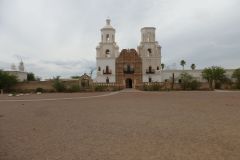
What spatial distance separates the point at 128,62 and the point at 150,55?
4125 millimetres

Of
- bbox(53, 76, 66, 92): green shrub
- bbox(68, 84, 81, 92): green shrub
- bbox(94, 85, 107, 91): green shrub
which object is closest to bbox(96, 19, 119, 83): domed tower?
bbox(94, 85, 107, 91): green shrub

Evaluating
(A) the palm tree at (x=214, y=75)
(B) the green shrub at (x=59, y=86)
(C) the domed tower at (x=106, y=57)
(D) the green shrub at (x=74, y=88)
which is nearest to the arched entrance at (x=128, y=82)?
(C) the domed tower at (x=106, y=57)

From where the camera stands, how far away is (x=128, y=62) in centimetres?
5119

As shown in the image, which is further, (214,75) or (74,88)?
(214,75)

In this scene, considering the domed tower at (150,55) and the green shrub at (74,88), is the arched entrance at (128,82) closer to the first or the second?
the domed tower at (150,55)

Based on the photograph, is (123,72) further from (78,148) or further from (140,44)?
(78,148)

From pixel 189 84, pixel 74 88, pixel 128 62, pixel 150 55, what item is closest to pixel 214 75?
pixel 189 84

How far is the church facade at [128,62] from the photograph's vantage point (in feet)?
166

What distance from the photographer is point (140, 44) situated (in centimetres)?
5281

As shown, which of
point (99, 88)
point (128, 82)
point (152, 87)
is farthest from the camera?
point (128, 82)

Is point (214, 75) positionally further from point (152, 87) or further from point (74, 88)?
point (74, 88)

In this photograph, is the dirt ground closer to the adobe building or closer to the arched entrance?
the adobe building

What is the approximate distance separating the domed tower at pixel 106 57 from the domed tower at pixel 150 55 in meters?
5.35

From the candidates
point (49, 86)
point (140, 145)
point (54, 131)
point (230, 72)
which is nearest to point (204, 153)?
point (140, 145)
